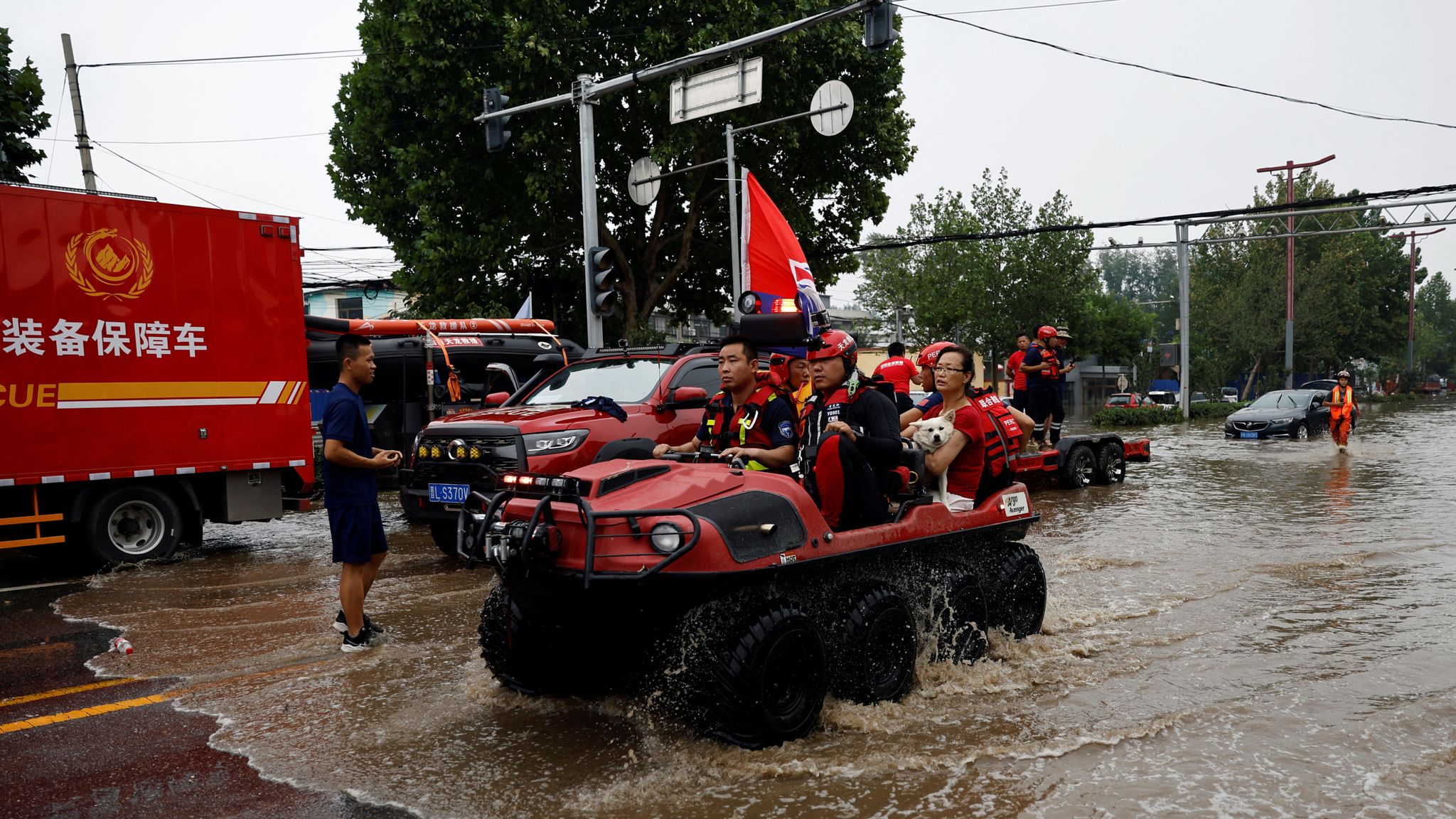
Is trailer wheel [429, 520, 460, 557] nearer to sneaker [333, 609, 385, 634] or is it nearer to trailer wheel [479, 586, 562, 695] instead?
sneaker [333, 609, 385, 634]

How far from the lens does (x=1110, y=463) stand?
53.8 feet

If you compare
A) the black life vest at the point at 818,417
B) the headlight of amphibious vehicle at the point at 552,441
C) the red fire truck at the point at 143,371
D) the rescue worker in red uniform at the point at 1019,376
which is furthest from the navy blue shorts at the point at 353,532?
the rescue worker in red uniform at the point at 1019,376

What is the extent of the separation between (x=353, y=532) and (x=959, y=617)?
12.1ft

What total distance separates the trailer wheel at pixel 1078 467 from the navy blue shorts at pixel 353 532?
1142 cm

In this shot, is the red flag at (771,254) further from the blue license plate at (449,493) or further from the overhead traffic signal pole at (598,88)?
the blue license plate at (449,493)

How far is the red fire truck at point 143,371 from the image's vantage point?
9.56 m

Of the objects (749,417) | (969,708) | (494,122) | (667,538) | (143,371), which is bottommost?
(969,708)

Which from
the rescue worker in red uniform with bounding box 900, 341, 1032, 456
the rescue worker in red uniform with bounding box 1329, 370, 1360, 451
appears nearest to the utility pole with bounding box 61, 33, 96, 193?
the rescue worker in red uniform with bounding box 900, 341, 1032, 456

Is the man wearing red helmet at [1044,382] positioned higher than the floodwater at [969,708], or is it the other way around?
the man wearing red helmet at [1044,382]

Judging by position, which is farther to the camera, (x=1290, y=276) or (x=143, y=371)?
(x=1290, y=276)

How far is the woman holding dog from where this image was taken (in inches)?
252

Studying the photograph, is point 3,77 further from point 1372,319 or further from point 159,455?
point 1372,319

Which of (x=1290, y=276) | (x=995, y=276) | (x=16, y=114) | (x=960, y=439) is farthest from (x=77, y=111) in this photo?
(x=1290, y=276)

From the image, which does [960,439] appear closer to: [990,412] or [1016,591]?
[990,412]
